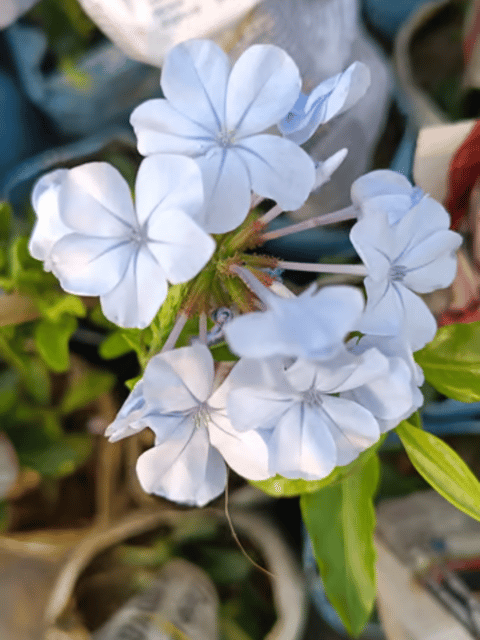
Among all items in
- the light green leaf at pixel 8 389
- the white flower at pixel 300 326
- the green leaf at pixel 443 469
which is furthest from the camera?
the light green leaf at pixel 8 389

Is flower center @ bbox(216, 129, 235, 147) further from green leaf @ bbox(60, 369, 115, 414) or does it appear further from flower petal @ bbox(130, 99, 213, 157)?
green leaf @ bbox(60, 369, 115, 414)

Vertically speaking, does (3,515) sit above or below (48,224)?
below

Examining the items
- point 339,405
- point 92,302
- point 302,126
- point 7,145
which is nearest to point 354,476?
point 339,405

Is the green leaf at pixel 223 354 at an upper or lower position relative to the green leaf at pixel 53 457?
upper

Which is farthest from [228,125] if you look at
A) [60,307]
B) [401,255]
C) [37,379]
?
[37,379]

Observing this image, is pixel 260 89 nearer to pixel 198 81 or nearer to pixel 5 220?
pixel 198 81

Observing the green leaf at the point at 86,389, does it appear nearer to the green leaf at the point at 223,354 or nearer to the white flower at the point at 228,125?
the green leaf at the point at 223,354

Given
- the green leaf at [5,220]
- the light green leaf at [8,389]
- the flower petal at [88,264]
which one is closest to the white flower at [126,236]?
the flower petal at [88,264]
